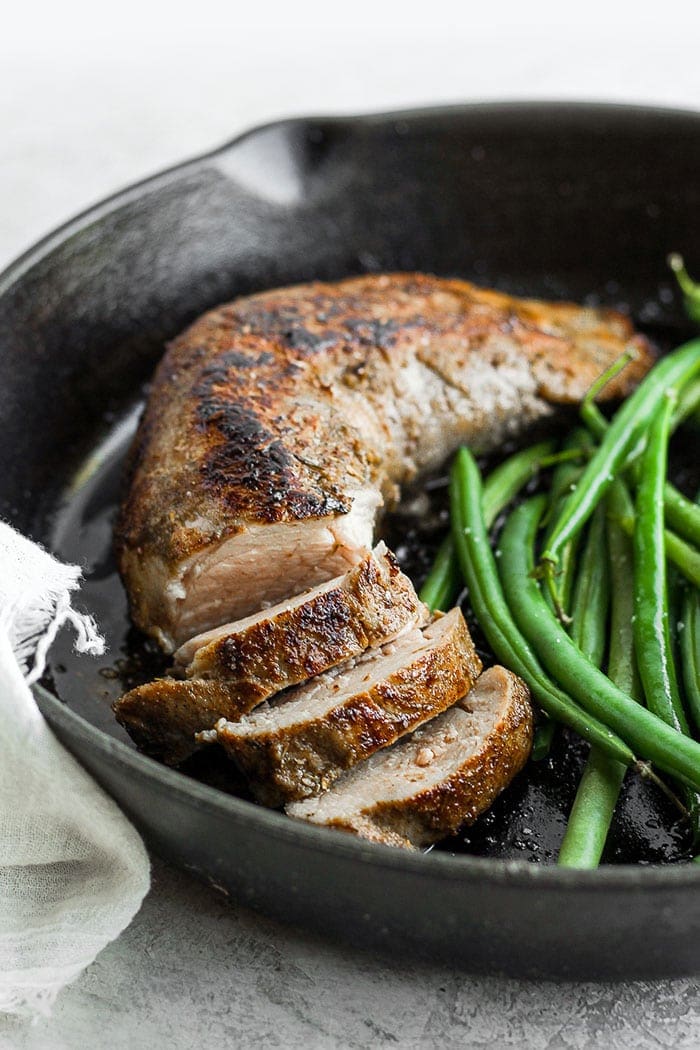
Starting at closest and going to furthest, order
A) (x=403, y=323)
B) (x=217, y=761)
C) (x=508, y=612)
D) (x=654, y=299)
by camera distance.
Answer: (x=217, y=761) → (x=508, y=612) → (x=403, y=323) → (x=654, y=299)

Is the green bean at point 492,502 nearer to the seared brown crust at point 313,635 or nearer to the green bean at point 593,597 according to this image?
Answer: the green bean at point 593,597

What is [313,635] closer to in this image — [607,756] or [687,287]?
[607,756]

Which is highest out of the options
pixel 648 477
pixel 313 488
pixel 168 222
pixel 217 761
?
pixel 168 222

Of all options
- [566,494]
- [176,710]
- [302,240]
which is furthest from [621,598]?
[302,240]

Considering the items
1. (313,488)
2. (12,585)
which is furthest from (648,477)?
(12,585)

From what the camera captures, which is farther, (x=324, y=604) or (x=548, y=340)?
(x=548, y=340)

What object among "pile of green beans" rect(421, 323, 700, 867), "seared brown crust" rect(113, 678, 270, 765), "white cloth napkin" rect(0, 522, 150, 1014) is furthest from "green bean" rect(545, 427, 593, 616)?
"white cloth napkin" rect(0, 522, 150, 1014)

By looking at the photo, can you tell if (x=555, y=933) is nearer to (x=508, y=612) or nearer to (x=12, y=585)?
(x=508, y=612)
